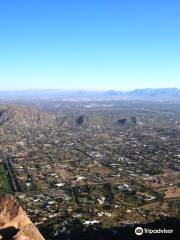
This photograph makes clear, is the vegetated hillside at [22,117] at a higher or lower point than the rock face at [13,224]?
lower

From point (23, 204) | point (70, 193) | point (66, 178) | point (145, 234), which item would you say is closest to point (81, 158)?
point (66, 178)

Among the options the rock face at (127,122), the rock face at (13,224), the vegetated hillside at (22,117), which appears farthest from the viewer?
the rock face at (127,122)

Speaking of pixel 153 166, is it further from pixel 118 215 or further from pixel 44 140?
pixel 44 140

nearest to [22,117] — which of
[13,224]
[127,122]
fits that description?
[127,122]

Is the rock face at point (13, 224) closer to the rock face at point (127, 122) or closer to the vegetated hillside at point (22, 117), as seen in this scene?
the vegetated hillside at point (22, 117)

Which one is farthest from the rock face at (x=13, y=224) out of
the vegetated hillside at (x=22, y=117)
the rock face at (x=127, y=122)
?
the rock face at (x=127, y=122)

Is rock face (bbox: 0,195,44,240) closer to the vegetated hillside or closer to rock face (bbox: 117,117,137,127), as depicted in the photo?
the vegetated hillside

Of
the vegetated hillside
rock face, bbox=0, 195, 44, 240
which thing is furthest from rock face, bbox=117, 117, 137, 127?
rock face, bbox=0, 195, 44, 240
